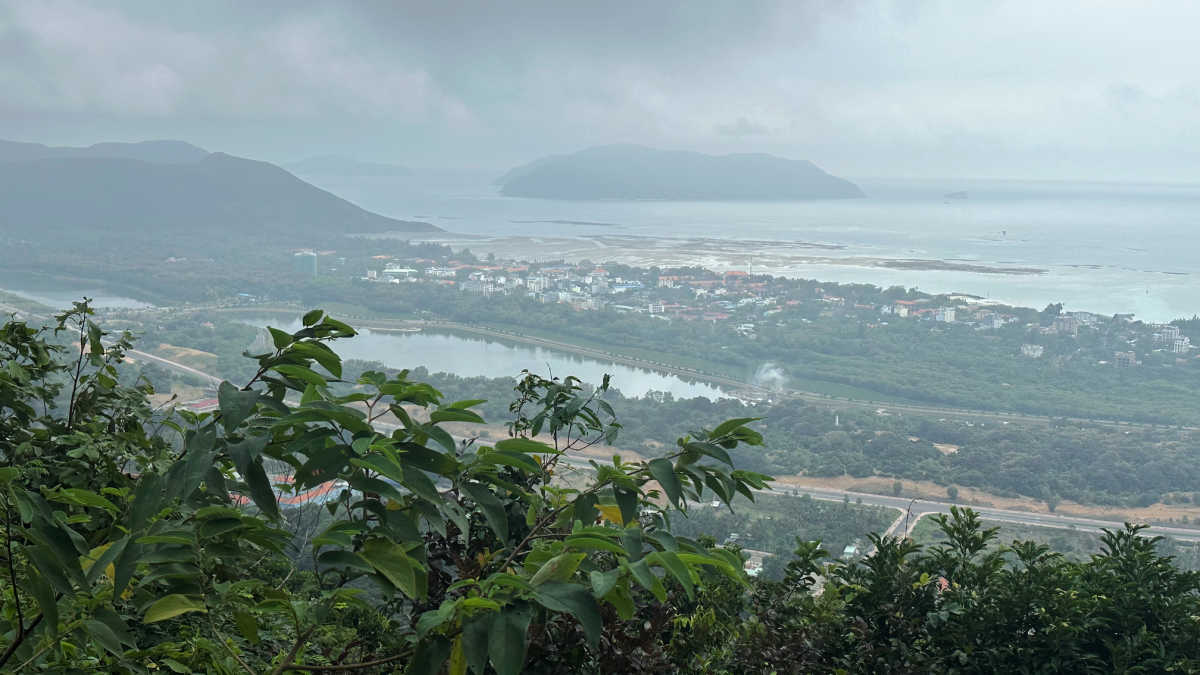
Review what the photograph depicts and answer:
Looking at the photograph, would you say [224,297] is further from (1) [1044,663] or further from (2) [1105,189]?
(2) [1105,189]

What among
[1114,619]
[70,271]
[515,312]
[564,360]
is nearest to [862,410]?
[564,360]

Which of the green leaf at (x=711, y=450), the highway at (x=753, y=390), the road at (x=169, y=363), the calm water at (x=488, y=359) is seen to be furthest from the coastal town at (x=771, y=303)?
the green leaf at (x=711, y=450)

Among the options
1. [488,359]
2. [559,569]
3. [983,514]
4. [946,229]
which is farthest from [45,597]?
[946,229]

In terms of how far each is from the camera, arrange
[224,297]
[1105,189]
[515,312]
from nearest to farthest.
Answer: [515,312] → [224,297] → [1105,189]

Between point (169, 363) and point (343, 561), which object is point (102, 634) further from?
point (169, 363)

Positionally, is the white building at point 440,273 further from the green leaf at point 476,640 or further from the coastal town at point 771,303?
the green leaf at point 476,640
